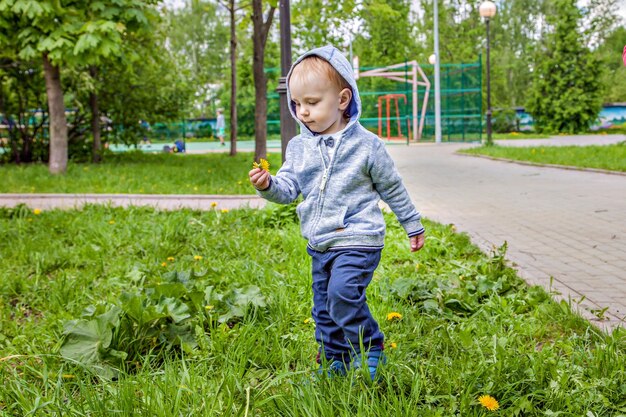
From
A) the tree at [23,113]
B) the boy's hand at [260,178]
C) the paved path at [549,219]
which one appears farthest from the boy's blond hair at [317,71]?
the tree at [23,113]

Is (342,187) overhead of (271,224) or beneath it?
overhead

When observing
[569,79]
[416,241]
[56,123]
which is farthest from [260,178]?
[569,79]

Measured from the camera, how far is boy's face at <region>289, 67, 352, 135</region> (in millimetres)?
2471

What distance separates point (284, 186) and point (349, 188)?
0.91 ft

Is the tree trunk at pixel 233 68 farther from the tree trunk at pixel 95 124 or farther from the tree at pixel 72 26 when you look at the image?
the tree at pixel 72 26

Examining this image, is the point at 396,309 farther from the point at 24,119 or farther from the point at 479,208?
the point at 24,119

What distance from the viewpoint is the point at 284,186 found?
2656 millimetres

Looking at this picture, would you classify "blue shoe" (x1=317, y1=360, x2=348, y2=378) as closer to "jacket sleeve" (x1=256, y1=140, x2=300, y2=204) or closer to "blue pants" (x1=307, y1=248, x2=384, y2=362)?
"blue pants" (x1=307, y1=248, x2=384, y2=362)

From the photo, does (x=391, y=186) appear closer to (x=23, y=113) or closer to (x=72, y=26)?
(x=72, y=26)

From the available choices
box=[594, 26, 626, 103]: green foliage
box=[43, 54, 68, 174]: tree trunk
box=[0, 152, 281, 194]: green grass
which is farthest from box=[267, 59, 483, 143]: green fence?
box=[594, 26, 626, 103]: green foliage

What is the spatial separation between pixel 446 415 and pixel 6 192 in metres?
8.61

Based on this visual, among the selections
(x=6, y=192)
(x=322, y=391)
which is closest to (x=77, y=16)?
(x=6, y=192)

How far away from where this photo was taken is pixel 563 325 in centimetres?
319

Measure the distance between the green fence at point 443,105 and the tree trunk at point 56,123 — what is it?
14958mm
